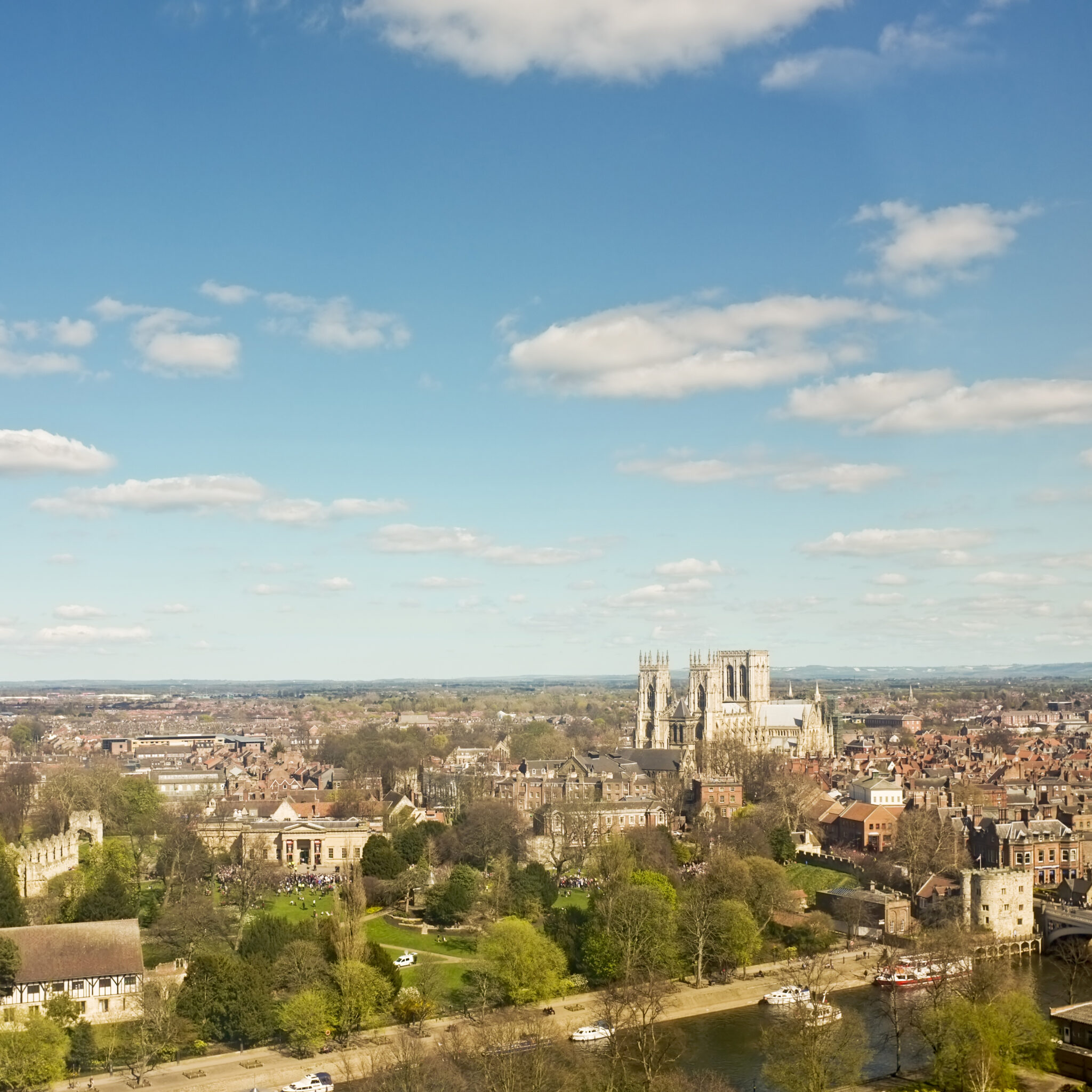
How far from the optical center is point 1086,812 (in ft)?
274

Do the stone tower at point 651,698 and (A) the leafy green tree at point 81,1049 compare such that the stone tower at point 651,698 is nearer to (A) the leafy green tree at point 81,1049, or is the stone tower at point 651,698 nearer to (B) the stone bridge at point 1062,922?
(B) the stone bridge at point 1062,922

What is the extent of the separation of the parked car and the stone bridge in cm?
3863

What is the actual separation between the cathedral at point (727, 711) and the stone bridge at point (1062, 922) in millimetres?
59776

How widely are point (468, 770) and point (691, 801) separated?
2442 centimetres

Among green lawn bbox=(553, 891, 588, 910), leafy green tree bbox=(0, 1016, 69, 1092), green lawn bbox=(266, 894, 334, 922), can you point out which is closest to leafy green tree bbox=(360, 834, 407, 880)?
green lawn bbox=(266, 894, 334, 922)

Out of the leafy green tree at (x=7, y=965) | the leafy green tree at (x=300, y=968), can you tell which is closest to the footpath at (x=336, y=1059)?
the leafy green tree at (x=300, y=968)

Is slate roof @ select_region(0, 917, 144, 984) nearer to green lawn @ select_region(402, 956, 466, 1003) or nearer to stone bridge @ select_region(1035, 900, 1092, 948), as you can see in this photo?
green lawn @ select_region(402, 956, 466, 1003)

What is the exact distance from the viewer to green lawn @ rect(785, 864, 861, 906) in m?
74.9

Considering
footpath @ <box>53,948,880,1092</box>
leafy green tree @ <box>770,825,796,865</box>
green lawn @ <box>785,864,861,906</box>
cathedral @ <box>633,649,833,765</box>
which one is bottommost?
footpath @ <box>53,948,880,1092</box>

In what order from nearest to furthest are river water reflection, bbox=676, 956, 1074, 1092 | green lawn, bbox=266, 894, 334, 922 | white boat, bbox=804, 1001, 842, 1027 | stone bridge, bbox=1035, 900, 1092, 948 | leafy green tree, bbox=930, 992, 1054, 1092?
1. leafy green tree, bbox=930, 992, 1054, 1092
2. white boat, bbox=804, 1001, 842, 1027
3. river water reflection, bbox=676, 956, 1074, 1092
4. stone bridge, bbox=1035, 900, 1092, 948
5. green lawn, bbox=266, 894, 334, 922

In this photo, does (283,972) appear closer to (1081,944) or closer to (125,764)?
(1081,944)

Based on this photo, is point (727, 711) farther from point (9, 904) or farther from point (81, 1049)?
point (81, 1049)

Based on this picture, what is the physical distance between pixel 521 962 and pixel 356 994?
737 centimetres

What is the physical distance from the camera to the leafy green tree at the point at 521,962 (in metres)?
52.8
